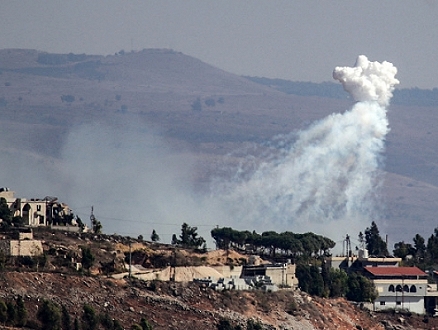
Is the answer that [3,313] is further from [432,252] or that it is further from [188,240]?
[432,252]

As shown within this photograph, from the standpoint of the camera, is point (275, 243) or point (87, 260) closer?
point (87, 260)

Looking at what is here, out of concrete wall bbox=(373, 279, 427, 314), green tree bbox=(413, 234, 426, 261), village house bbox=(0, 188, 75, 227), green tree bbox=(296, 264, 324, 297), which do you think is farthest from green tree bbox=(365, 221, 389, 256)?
village house bbox=(0, 188, 75, 227)

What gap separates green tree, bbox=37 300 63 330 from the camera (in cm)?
11219

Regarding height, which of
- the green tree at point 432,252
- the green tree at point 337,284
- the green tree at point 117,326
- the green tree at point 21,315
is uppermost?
the green tree at point 432,252

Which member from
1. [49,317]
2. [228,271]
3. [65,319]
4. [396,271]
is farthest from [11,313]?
[396,271]

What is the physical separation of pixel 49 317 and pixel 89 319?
14.1 ft

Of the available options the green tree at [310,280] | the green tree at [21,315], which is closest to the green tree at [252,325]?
the green tree at [310,280]

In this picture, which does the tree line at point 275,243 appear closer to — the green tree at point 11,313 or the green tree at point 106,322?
the green tree at point 106,322

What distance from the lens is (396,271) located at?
534ft

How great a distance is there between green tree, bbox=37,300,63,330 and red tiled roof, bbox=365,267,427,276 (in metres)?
55.0

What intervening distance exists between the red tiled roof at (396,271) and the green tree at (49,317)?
2166 inches

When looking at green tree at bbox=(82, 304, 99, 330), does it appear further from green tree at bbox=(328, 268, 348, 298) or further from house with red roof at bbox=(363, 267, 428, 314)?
house with red roof at bbox=(363, 267, 428, 314)

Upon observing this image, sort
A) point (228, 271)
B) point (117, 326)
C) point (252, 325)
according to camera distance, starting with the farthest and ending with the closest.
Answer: point (228, 271) → point (252, 325) → point (117, 326)

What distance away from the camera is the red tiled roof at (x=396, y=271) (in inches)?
6353
